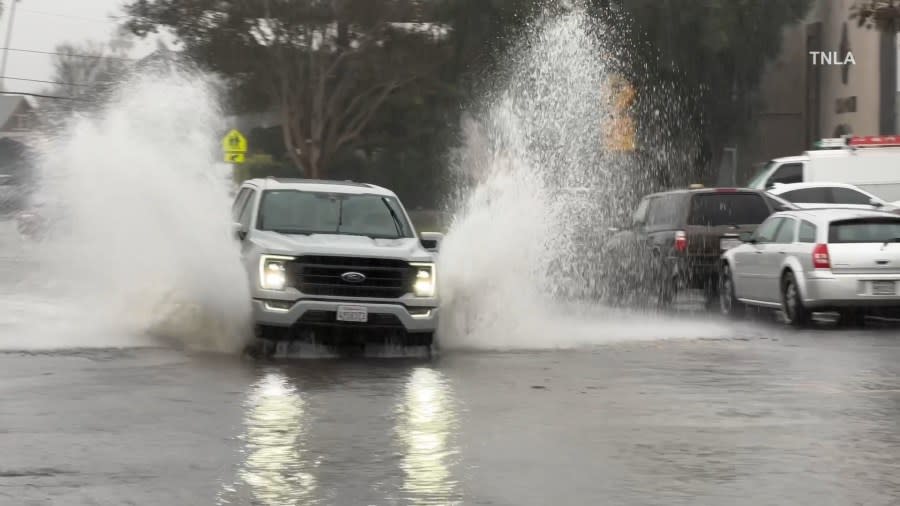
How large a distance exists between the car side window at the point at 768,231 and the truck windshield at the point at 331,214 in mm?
6691

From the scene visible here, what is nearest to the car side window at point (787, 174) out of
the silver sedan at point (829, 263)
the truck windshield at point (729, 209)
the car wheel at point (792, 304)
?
the truck windshield at point (729, 209)

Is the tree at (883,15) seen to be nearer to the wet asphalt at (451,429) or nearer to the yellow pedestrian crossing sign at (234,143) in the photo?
the wet asphalt at (451,429)

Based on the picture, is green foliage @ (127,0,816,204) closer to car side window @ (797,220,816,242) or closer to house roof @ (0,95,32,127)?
car side window @ (797,220,816,242)

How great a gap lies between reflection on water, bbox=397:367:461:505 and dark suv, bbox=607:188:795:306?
37.2ft

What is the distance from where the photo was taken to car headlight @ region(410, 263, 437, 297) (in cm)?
1681

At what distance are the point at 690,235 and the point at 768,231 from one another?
253 centimetres

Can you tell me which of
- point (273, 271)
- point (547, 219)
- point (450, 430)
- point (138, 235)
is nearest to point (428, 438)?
point (450, 430)

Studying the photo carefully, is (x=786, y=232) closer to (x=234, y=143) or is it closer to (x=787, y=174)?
(x=787, y=174)

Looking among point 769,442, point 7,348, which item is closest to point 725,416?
point 769,442

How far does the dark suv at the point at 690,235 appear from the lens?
84.8 feet

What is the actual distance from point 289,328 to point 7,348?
2.96 meters

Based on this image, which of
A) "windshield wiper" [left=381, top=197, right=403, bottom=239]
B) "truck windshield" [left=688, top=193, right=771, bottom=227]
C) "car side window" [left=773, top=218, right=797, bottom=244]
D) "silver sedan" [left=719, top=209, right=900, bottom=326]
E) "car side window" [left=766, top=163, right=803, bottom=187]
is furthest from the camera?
"car side window" [left=766, top=163, right=803, bottom=187]

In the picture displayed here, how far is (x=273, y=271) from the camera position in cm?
1648

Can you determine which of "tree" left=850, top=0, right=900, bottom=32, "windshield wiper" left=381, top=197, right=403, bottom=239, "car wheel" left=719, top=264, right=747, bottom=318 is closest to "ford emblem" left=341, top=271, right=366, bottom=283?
"windshield wiper" left=381, top=197, right=403, bottom=239
